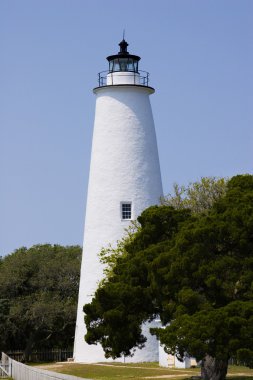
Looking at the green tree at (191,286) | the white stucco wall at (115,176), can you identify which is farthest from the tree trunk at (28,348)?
the green tree at (191,286)

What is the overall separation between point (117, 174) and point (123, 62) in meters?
6.40

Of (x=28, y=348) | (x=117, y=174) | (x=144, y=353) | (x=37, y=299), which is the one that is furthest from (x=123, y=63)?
(x=28, y=348)

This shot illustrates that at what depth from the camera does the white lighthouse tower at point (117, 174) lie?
44.2m

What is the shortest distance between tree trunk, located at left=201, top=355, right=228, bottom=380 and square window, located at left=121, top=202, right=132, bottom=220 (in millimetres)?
14827

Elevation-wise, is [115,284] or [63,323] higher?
[63,323]

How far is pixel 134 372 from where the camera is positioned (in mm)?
37281

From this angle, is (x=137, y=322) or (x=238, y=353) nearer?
(x=238, y=353)

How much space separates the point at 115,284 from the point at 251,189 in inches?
218

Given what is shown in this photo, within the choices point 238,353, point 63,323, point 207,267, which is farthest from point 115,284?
point 63,323

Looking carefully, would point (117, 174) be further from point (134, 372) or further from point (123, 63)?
point (134, 372)

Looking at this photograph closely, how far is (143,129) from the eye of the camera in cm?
4522

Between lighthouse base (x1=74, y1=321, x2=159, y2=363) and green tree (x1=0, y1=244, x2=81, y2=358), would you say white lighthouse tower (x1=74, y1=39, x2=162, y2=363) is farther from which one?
green tree (x1=0, y1=244, x2=81, y2=358)

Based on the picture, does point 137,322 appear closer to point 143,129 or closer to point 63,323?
point 143,129

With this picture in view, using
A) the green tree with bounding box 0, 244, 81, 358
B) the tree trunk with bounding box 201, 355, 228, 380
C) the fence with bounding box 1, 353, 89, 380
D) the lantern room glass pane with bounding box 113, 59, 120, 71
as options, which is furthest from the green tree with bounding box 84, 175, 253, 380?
the green tree with bounding box 0, 244, 81, 358
